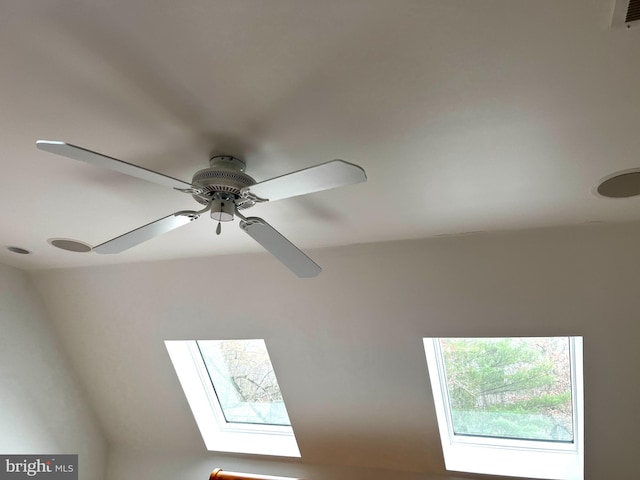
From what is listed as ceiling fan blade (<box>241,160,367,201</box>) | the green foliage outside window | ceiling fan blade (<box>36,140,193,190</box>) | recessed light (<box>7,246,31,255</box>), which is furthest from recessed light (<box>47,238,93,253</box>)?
the green foliage outside window

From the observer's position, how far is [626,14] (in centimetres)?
89

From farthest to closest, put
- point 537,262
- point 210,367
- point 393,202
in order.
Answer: point 210,367 < point 537,262 < point 393,202

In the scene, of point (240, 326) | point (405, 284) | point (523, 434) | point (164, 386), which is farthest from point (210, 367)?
point (523, 434)

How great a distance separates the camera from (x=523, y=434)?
2930 mm

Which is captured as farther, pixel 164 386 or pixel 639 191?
pixel 164 386

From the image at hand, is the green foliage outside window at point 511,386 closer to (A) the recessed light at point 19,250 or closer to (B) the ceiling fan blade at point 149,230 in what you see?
(B) the ceiling fan blade at point 149,230

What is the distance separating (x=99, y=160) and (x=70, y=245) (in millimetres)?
1611

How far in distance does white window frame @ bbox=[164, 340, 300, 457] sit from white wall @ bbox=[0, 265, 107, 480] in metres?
0.98

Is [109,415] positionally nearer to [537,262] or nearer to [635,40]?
[537,262]

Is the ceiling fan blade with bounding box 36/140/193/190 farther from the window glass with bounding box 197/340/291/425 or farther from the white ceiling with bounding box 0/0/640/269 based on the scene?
the window glass with bounding box 197/340/291/425

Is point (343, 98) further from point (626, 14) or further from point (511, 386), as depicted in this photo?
point (511, 386)

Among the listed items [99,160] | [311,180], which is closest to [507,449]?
[311,180]

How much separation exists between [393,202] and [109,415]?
10.7ft

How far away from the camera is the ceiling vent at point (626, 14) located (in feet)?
2.83
